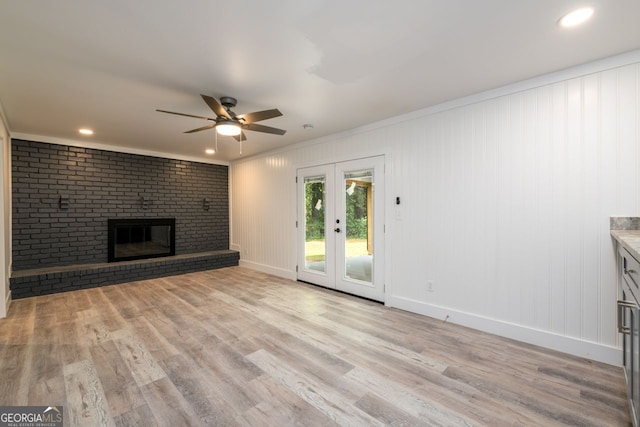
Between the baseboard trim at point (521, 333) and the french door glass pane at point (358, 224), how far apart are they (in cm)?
75

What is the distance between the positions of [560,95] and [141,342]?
447 cm

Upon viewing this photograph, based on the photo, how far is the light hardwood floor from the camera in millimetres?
1741

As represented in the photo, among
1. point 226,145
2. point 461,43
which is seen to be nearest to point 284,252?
point 226,145

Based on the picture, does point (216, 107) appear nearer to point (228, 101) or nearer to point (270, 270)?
point (228, 101)

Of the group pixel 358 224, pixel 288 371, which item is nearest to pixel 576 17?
pixel 358 224

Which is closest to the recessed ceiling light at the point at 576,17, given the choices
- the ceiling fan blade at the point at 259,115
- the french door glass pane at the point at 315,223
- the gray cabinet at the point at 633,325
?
the gray cabinet at the point at 633,325

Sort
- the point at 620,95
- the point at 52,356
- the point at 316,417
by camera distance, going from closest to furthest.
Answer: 1. the point at 316,417
2. the point at 620,95
3. the point at 52,356

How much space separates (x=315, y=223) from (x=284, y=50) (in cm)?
302

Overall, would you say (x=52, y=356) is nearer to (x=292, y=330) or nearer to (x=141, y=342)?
(x=141, y=342)

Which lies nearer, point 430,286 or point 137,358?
point 137,358

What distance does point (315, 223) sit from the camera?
4.80 meters

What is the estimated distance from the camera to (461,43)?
2049mm

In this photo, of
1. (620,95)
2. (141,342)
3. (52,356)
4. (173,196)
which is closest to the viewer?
(620,95)

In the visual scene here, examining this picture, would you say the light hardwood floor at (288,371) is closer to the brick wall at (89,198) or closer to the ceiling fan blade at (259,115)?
the brick wall at (89,198)
